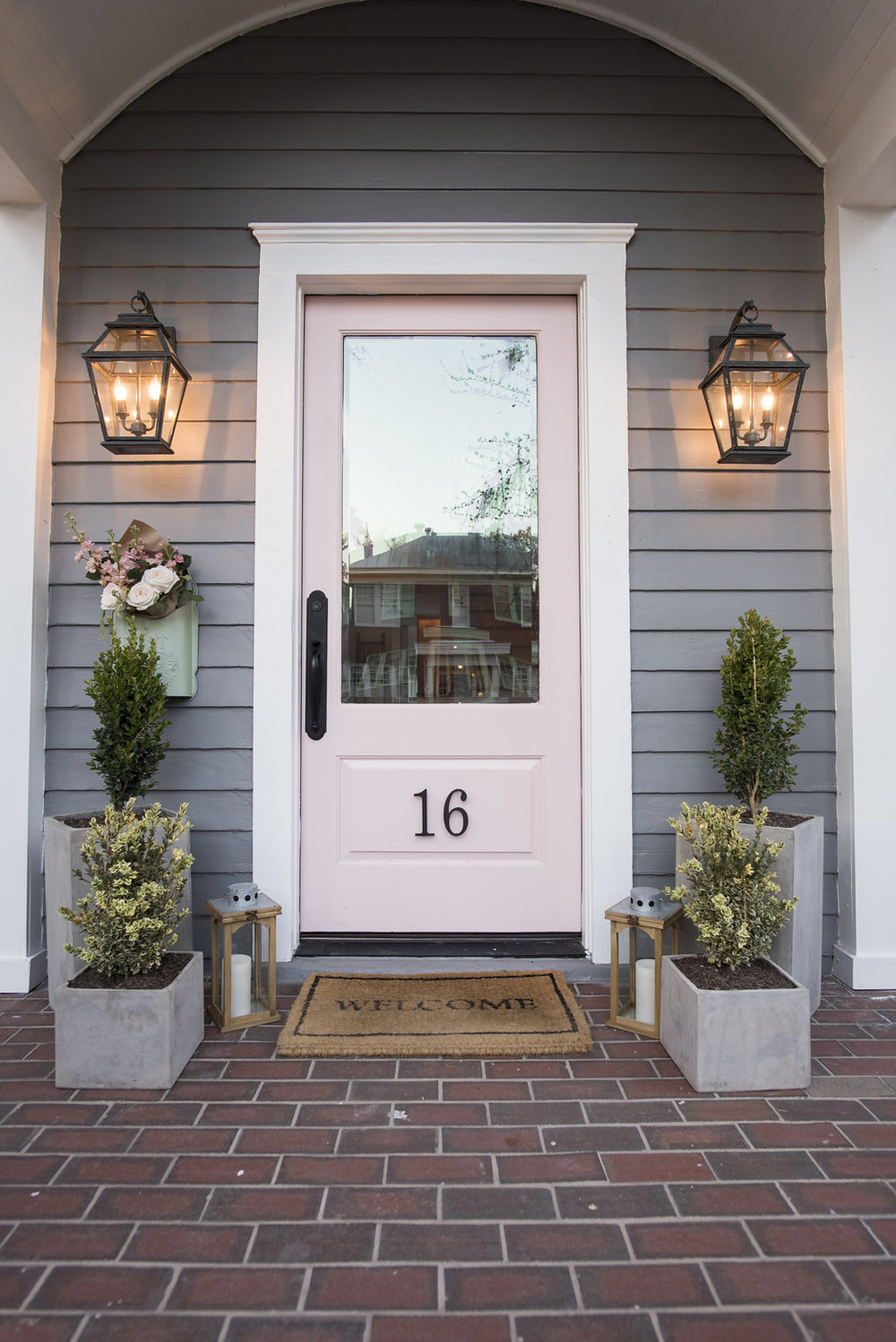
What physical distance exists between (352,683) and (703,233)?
180 cm

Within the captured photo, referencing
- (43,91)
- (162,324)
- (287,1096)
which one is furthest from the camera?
(162,324)

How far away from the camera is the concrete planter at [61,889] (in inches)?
86.4

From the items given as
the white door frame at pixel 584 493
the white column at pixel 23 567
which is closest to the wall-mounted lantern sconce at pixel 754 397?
the white door frame at pixel 584 493

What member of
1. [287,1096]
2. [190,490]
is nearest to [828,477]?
[190,490]

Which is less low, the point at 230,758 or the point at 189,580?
the point at 189,580

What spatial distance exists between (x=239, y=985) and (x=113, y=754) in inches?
27.7

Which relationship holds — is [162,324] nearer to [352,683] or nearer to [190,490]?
[190,490]

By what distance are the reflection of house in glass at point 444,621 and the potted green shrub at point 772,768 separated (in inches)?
24.8

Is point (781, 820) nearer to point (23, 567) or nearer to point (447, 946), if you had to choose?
point (447, 946)

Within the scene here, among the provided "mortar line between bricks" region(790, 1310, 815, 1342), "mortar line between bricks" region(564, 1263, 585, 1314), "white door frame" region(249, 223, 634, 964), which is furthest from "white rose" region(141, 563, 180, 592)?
"mortar line between bricks" region(790, 1310, 815, 1342)

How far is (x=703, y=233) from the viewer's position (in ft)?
8.57

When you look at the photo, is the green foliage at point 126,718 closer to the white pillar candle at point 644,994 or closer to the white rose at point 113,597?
the white rose at point 113,597

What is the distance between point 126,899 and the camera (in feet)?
6.35

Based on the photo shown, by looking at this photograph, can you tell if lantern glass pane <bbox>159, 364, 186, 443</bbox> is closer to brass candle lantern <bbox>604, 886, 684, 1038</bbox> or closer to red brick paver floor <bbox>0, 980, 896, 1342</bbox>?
red brick paver floor <bbox>0, 980, 896, 1342</bbox>
